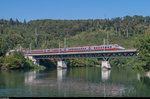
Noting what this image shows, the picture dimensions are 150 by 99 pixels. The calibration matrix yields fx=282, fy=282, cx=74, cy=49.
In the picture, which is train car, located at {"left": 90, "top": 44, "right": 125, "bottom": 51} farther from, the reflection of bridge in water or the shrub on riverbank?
the reflection of bridge in water

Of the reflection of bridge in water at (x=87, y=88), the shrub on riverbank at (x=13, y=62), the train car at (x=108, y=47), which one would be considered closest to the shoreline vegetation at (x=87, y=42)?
the shrub on riverbank at (x=13, y=62)

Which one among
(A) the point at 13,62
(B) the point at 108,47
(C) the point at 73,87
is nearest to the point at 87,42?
(B) the point at 108,47

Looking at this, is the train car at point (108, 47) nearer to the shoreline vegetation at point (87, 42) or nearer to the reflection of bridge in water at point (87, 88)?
the shoreline vegetation at point (87, 42)

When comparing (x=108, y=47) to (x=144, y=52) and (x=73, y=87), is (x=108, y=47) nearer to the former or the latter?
(x=144, y=52)

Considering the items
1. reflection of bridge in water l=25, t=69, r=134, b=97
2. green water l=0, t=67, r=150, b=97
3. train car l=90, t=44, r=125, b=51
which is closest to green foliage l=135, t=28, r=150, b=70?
green water l=0, t=67, r=150, b=97

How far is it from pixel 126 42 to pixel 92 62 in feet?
103

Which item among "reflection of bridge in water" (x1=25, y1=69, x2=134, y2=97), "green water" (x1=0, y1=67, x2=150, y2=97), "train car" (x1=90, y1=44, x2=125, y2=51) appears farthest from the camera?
"train car" (x1=90, y1=44, x2=125, y2=51)

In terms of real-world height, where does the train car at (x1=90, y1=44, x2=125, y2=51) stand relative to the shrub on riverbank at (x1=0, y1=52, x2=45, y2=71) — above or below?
above

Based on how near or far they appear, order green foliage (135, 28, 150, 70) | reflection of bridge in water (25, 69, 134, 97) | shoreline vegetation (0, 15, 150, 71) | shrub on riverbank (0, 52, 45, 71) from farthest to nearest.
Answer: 1. shrub on riverbank (0, 52, 45, 71)
2. shoreline vegetation (0, 15, 150, 71)
3. green foliage (135, 28, 150, 70)
4. reflection of bridge in water (25, 69, 134, 97)

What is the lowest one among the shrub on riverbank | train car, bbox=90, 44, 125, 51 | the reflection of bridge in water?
the reflection of bridge in water

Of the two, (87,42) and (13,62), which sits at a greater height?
(87,42)

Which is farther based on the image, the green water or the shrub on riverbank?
the shrub on riverbank

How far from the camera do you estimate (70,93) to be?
42.1 metres

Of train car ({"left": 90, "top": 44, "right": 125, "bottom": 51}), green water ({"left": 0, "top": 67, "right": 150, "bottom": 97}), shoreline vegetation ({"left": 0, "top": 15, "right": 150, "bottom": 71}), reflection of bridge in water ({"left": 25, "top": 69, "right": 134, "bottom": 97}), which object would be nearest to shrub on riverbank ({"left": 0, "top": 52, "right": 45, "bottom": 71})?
shoreline vegetation ({"left": 0, "top": 15, "right": 150, "bottom": 71})
